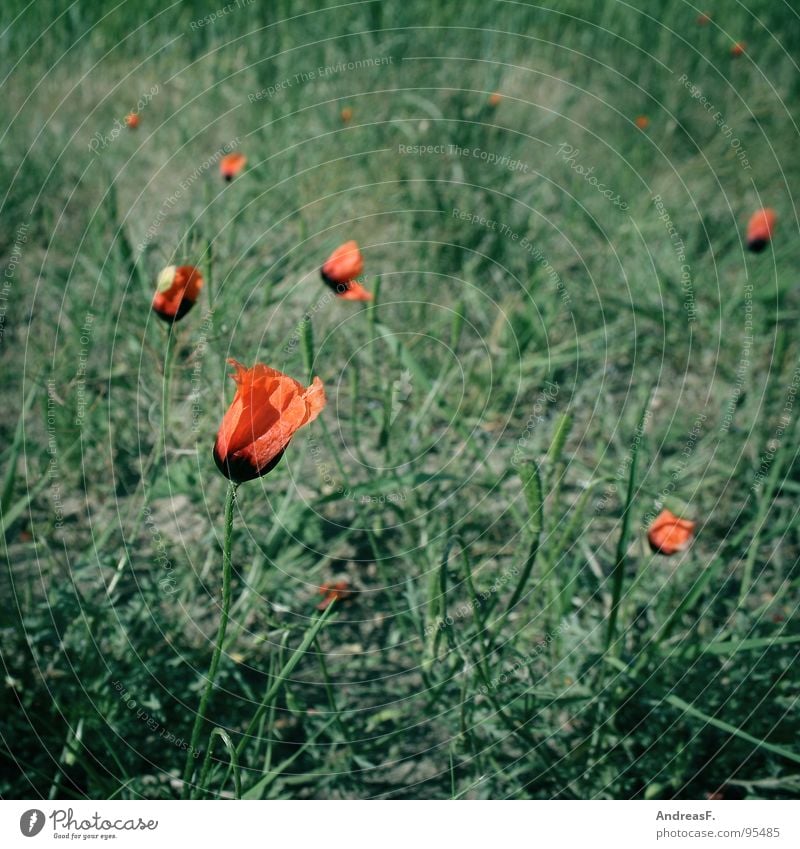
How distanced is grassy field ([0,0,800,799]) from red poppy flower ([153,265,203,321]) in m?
0.04

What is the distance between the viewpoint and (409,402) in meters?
0.89

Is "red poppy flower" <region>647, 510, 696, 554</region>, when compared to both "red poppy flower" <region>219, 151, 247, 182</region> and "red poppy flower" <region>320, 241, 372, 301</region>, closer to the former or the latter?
"red poppy flower" <region>320, 241, 372, 301</region>

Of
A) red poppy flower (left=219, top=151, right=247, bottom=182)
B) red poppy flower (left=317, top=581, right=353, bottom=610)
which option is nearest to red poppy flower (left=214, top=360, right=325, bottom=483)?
red poppy flower (left=317, top=581, right=353, bottom=610)

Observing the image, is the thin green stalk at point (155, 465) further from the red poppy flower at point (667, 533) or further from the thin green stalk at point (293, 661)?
the red poppy flower at point (667, 533)

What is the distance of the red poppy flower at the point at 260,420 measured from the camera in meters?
0.48

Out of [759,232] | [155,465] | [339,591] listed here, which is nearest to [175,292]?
[155,465]

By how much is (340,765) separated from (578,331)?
59 cm

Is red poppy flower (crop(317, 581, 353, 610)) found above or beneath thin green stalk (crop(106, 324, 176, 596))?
beneath

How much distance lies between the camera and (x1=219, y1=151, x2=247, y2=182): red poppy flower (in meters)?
1.04

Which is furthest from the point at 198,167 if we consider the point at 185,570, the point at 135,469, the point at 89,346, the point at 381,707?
the point at 381,707

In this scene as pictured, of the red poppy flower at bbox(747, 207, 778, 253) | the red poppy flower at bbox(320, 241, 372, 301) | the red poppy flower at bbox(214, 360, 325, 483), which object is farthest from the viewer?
the red poppy flower at bbox(747, 207, 778, 253)

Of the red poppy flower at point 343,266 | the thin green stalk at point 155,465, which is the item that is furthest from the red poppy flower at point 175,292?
the red poppy flower at point 343,266

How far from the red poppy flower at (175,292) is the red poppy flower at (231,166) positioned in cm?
44

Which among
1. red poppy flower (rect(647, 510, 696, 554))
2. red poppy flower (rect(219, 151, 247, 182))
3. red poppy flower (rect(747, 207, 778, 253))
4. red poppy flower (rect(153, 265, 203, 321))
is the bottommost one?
red poppy flower (rect(647, 510, 696, 554))
